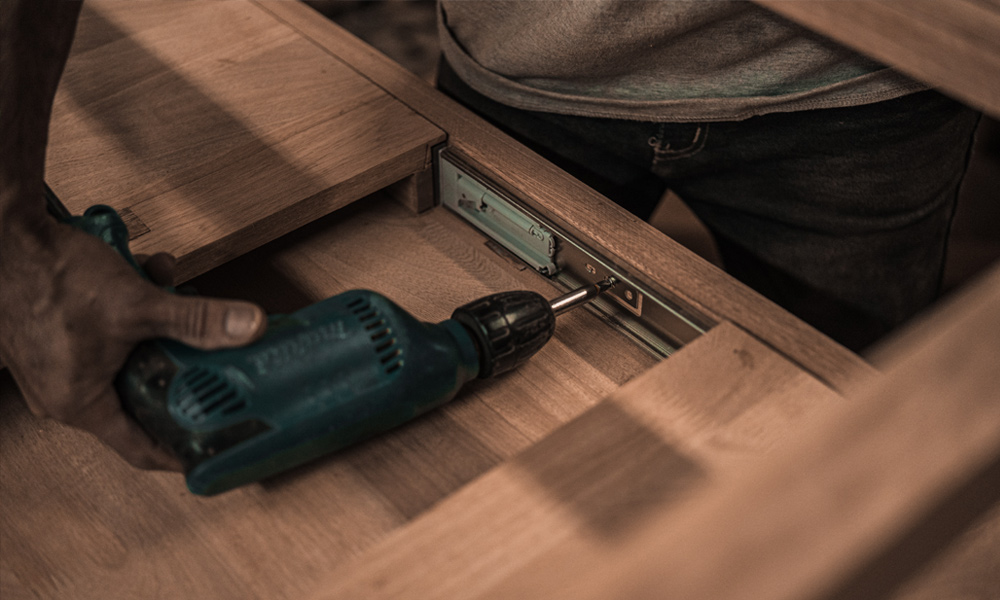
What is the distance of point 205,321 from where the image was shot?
20.1 inches

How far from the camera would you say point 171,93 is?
0.85 m

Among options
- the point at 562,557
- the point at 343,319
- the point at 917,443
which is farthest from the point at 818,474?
the point at 343,319

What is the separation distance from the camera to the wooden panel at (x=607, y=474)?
47 cm

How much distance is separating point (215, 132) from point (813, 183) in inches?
25.2

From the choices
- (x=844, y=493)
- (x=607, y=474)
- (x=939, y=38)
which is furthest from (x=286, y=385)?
(x=939, y=38)

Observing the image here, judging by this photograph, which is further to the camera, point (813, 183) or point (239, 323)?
point (813, 183)

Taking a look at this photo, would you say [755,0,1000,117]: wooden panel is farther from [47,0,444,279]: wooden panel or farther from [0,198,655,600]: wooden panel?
[47,0,444,279]: wooden panel

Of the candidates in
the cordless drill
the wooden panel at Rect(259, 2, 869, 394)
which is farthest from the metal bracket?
the cordless drill

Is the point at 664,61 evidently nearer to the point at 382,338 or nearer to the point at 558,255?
the point at 558,255

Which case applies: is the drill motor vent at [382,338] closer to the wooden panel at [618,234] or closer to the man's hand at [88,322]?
the man's hand at [88,322]

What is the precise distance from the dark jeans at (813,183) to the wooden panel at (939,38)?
325 millimetres

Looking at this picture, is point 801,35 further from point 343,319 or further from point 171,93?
point 171,93

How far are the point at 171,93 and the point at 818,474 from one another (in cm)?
76

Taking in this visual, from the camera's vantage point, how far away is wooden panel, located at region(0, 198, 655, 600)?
535 mm
